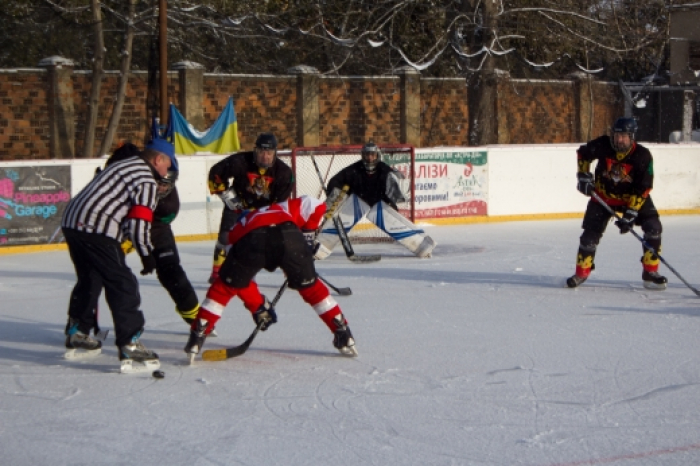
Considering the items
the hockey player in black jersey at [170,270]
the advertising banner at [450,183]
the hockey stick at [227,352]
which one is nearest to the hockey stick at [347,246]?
the advertising banner at [450,183]

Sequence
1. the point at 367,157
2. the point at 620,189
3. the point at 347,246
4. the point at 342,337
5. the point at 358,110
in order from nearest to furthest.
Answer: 1. the point at 342,337
2. the point at 620,189
3. the point at 367,157
4. the point at 347,246
5. the point at 358,110

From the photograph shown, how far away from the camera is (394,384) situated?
4.57m

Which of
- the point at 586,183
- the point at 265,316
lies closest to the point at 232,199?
the point at 265,316

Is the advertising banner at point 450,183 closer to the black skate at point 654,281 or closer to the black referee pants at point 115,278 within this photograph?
the black skate at point 654,281

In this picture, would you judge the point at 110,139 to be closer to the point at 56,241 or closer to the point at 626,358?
the point at 56,241

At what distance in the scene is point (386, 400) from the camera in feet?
14.1

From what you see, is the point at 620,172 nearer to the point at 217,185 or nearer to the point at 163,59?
the point at 217,185

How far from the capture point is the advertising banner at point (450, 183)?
12297mm

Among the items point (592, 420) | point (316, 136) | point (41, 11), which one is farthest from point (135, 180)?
point (41, 11)

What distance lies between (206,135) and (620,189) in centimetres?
904

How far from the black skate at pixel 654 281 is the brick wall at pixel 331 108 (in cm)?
1066

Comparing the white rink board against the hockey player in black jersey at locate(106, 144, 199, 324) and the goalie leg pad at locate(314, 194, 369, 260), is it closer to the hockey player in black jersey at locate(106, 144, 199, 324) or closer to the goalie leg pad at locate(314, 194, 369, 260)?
the goalie leg pad at locate(314, 194, 369, 260)

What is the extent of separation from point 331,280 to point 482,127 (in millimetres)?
10468

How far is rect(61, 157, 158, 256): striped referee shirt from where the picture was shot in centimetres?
456
